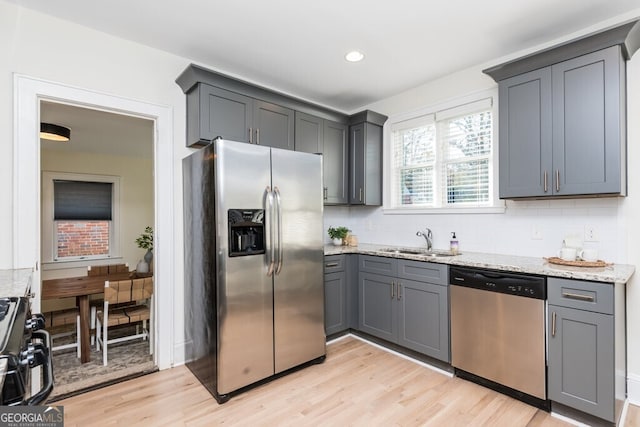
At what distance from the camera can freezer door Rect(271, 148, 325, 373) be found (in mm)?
2543

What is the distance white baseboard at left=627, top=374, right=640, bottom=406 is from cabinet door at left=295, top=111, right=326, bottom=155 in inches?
122

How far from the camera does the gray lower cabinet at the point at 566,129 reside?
Result: 2130 mm

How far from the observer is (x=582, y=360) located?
1.96 metres

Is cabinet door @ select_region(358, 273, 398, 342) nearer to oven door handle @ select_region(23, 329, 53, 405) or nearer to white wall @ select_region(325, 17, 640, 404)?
white wall @ select_region(325, 17, 640, 404)

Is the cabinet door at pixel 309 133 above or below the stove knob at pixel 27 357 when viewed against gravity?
above

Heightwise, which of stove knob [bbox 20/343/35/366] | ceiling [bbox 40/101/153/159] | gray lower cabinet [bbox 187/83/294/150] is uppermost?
ceiling [bbox 40/101/153/159]

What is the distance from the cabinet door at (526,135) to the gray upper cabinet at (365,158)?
1447 mm

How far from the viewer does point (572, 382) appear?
6.55 feet

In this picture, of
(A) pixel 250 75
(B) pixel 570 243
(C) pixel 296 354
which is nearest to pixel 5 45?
(A) pixel 250 75

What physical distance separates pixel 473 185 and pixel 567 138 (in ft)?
3.03

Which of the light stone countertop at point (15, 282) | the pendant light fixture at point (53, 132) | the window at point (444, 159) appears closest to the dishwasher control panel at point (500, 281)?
the window at point (444, 159)

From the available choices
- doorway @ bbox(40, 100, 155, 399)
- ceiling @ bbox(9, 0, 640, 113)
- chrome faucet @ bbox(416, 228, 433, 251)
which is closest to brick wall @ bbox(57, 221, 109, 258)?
doorway @ bbox(40, 100, 155, 399)

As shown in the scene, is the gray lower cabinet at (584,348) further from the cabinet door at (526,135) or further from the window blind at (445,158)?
the window blind at (445,158)

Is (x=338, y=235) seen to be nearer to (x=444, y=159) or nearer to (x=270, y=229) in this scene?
(x=444, y=159)
